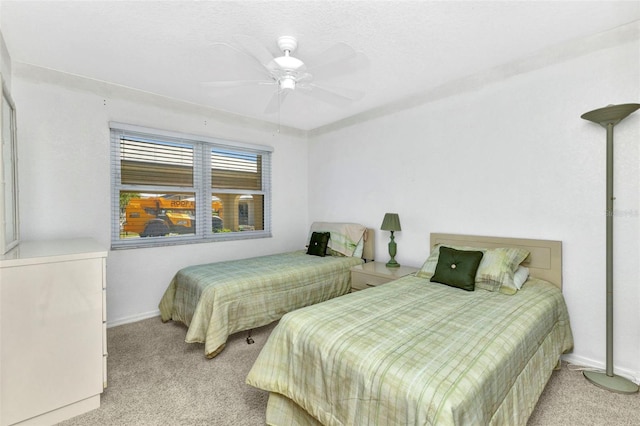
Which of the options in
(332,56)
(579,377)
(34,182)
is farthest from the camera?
(34,182)

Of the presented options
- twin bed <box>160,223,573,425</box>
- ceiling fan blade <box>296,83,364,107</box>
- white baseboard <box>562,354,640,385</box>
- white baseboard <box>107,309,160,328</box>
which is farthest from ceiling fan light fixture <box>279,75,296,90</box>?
white baseboard <box>562,354,640,385</box>

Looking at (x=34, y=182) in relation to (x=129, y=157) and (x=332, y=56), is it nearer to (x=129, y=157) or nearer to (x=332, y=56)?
(x=129, y=157)

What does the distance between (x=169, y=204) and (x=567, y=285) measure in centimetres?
405

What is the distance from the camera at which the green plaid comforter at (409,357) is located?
3.75 feet

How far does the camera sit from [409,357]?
130 centimetres

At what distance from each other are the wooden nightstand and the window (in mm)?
1605

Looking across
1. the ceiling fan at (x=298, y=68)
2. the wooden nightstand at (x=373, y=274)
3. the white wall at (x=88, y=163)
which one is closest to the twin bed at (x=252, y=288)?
the wooden nightstand at (x=373, y=274)

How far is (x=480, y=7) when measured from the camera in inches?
71.9

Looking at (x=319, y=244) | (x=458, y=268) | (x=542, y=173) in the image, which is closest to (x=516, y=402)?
(x=458, y=268)

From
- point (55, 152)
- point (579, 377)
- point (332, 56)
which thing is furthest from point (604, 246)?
point (55, 152)

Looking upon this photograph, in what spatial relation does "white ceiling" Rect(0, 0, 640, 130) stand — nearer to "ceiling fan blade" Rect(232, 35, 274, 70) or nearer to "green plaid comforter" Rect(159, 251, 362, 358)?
"ceiling fan blade" Rect(232, 35, 274, 70)

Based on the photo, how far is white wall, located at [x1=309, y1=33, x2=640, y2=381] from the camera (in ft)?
7.02

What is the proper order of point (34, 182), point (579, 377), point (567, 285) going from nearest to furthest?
point (579, 377), point (567, 285), point (34, 182)

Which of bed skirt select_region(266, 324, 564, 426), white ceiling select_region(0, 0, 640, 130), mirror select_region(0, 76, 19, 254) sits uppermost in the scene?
white ceiling select_region(0, 0, 640, 130)
